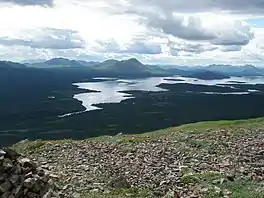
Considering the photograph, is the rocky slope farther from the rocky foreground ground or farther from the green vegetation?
the green vegetation

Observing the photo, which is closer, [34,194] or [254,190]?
[34,194]

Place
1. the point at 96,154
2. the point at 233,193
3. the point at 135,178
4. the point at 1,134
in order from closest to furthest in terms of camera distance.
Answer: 1. the point at 233,193
2. the point at 135,178
3. the point at 96,154
4. the point at 1,134

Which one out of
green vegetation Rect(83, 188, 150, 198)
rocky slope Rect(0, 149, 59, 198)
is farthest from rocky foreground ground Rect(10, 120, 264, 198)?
rocky slope Rect(0, 149, 59, 198)

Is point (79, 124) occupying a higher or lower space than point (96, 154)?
lower

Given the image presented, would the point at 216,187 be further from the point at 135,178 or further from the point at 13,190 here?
the point at 13,190

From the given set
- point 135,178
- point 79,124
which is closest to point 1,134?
point 79,124

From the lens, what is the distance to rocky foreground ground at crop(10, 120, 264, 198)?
1817 cm

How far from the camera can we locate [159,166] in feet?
72.7

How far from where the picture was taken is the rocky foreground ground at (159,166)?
59.6 ft

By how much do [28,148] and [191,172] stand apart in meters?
11.9

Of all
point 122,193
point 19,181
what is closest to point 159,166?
point 122,193

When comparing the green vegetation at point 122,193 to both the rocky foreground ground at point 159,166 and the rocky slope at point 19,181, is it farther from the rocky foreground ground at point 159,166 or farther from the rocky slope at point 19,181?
the rocky slope at point 19,181

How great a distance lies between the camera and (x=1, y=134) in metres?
160

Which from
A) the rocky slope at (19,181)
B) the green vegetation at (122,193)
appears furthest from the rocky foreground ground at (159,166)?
the rocky slope at (19,181)
